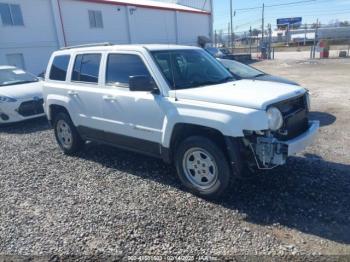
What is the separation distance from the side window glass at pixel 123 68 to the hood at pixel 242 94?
726 mm

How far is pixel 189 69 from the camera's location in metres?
4.74

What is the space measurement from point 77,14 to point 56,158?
16.8 metres

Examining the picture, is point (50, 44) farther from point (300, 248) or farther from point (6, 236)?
point (300, 248)

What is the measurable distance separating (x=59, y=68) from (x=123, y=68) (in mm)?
1809

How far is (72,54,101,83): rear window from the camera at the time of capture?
17.0 ft

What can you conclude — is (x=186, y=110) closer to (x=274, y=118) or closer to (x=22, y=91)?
(x=274, y=118)

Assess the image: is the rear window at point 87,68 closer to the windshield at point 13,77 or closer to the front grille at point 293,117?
the front grille at point 293,117

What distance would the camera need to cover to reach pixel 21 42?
57.7 ft

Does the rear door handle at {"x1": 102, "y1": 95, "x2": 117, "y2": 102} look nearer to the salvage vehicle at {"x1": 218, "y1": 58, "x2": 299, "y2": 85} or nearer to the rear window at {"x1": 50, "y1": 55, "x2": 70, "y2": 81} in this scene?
the rear window at {"x1": 50, "y1": 55, "x2": 70, "y2": 81}

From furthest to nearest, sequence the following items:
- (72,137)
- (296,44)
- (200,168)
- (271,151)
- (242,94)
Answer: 1. (296,44)
2. (72,137)
3. (200,168)
4. (242,94)
5. (271,151)

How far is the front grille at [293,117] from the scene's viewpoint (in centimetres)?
392

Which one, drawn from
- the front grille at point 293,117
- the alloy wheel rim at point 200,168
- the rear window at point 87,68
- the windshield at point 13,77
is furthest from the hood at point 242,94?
the windshield at point 13,77

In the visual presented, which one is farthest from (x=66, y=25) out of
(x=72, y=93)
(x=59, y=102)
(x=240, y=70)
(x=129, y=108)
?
(x=129, y=108)

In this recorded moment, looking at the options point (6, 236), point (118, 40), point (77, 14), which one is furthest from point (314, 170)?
point (118, 40)
